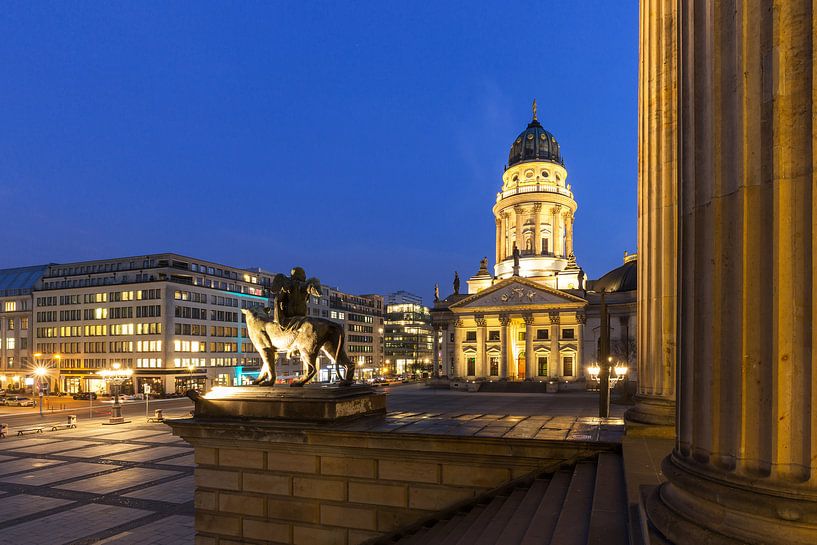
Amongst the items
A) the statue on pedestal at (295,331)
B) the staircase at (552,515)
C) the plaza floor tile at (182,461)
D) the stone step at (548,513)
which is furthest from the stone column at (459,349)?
the stone step at (548,513)

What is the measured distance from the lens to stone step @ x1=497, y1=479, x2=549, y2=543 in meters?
6.93

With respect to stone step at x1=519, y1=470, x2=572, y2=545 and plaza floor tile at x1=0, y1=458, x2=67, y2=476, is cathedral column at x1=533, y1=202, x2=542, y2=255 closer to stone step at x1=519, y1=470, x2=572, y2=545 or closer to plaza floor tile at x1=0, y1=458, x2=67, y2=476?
plaza floor tile at x1=0, y1=458, x2=67, y2=476

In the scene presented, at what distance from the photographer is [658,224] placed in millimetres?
10516

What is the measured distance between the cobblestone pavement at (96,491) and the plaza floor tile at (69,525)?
32mm

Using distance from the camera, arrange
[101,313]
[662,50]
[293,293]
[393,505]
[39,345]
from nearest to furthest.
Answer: [393,505] → [662,50] → [293,293] → [101,313] → [39,345]

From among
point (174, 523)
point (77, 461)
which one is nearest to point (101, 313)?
point (77, 461)

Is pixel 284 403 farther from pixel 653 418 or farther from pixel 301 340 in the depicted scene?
pixel 653 418

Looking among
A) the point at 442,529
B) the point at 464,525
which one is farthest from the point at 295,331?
the point at 464,525

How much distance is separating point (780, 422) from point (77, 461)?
1353 inches

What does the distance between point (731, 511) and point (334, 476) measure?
301 inches

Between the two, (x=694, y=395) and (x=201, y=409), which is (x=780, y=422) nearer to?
(x=694, y=395)

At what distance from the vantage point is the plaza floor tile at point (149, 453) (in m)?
30.2

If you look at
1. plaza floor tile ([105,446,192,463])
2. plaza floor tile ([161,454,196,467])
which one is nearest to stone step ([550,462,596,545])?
plaza floor tile ([161,454,196,467])

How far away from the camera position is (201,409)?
11695 millimetres
